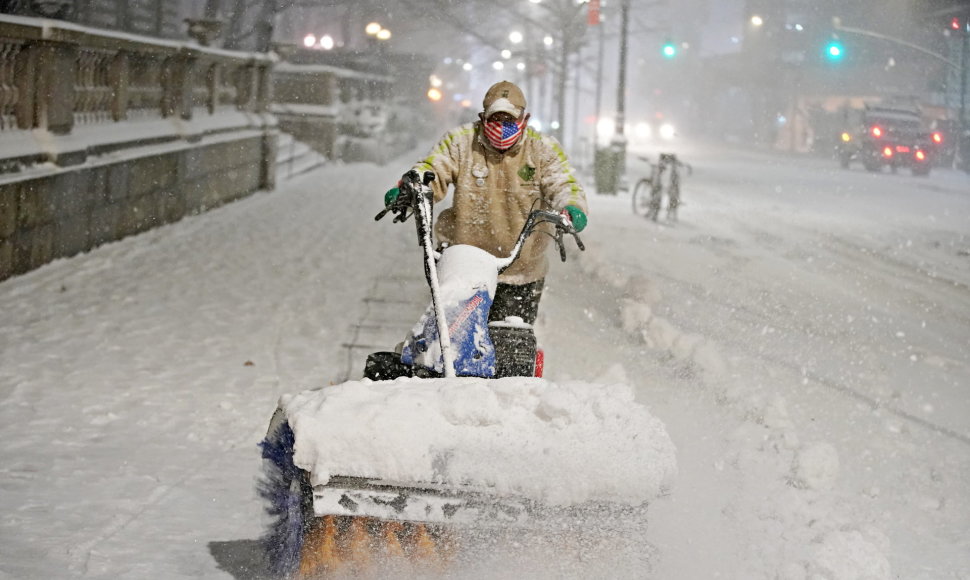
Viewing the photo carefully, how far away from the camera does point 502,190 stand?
596 cm

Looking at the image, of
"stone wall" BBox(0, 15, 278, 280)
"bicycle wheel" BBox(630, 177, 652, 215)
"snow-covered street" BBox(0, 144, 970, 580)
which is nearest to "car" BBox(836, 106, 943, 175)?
"bicycle wheel" BBox(630, 177, 652, 215)

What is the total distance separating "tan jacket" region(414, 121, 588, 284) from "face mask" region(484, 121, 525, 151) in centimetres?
10

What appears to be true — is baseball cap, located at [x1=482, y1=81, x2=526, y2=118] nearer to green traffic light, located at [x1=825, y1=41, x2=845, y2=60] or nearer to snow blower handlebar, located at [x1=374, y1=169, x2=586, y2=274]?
snow blower handlebar, located at [x1=374, y1=169, x2=586, y2=274]

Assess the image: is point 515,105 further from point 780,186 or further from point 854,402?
point 780,186

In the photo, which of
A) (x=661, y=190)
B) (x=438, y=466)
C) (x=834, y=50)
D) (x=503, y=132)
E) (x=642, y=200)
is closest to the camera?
(x=438, y=466)

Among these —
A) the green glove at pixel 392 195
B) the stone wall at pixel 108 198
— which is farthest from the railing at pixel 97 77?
the green glove at pixel 392 195

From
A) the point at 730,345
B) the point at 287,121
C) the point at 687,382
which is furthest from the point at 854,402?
the point at 287,121

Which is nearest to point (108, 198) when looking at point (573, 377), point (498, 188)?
point (573, 377)

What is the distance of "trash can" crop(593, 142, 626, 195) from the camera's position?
25734mm

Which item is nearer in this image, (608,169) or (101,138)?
(101,138)

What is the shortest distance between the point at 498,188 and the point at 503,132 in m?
0.34

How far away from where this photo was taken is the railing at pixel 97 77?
34.7ft

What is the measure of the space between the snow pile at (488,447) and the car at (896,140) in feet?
123

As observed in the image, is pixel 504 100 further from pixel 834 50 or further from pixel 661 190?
pixel 834 50
